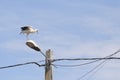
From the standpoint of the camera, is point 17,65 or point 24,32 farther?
point 17,65

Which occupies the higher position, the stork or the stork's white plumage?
the stork

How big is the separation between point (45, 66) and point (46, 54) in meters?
0.47

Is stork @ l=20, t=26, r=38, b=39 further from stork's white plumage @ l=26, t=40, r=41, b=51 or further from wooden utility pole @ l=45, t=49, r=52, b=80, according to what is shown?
wooden utility pole @ l=45, t=49, r=52, b=80

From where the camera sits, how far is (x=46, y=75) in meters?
15.3

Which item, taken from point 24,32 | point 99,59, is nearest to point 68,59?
point 99,59

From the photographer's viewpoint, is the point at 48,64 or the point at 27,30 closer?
the point at 27,30

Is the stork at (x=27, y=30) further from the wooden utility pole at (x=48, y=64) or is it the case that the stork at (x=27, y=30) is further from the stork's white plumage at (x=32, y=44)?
the wooden utility pole at (x=48, y=64)

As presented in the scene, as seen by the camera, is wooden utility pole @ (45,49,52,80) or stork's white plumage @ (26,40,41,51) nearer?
stork's white plumage @ (26,40,41,51)

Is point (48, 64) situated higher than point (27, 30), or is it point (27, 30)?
point (27, 30)

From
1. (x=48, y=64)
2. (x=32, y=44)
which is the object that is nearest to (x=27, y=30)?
(x=32, y=44)

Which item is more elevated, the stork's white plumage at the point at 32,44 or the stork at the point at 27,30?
the stork at the point at 27,30

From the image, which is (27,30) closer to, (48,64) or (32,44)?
(32,44)

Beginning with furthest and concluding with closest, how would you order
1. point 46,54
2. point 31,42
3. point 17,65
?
point 17,65 → point 46,54 → point 31,42

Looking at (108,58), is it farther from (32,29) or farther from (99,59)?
(32,29)
